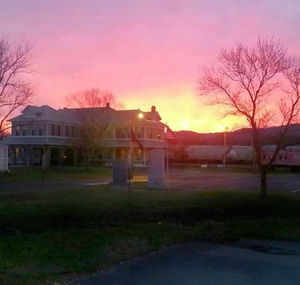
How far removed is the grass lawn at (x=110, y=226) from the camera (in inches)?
407

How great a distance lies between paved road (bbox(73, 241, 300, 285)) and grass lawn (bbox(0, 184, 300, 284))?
1.72 ft

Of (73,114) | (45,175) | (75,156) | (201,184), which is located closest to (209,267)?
(201,184)

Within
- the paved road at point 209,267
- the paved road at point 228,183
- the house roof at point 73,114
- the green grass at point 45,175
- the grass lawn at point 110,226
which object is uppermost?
the house roof at point 73,114

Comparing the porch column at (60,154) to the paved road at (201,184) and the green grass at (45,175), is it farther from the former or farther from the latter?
the paved road at (201,184)

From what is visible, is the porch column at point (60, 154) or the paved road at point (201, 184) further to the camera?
the porch column at point (60, 154)

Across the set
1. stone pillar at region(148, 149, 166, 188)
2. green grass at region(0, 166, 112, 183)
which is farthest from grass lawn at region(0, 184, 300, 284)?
green grass at region(0, 166, 112, 183)

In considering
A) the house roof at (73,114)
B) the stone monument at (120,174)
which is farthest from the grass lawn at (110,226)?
the house roof at (73,114)

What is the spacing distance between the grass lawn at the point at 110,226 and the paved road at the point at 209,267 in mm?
523

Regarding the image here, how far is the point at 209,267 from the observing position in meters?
10.3

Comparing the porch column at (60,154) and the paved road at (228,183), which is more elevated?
the porch column at (60,154)

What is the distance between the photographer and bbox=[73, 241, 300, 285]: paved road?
30.2 feet

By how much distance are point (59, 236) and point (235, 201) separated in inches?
434

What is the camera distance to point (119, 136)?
237ft

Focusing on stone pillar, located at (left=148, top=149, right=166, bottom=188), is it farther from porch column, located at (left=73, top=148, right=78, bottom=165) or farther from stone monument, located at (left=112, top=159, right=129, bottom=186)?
porch column, located at (left=73, top=148, right=78, bottom=165)
